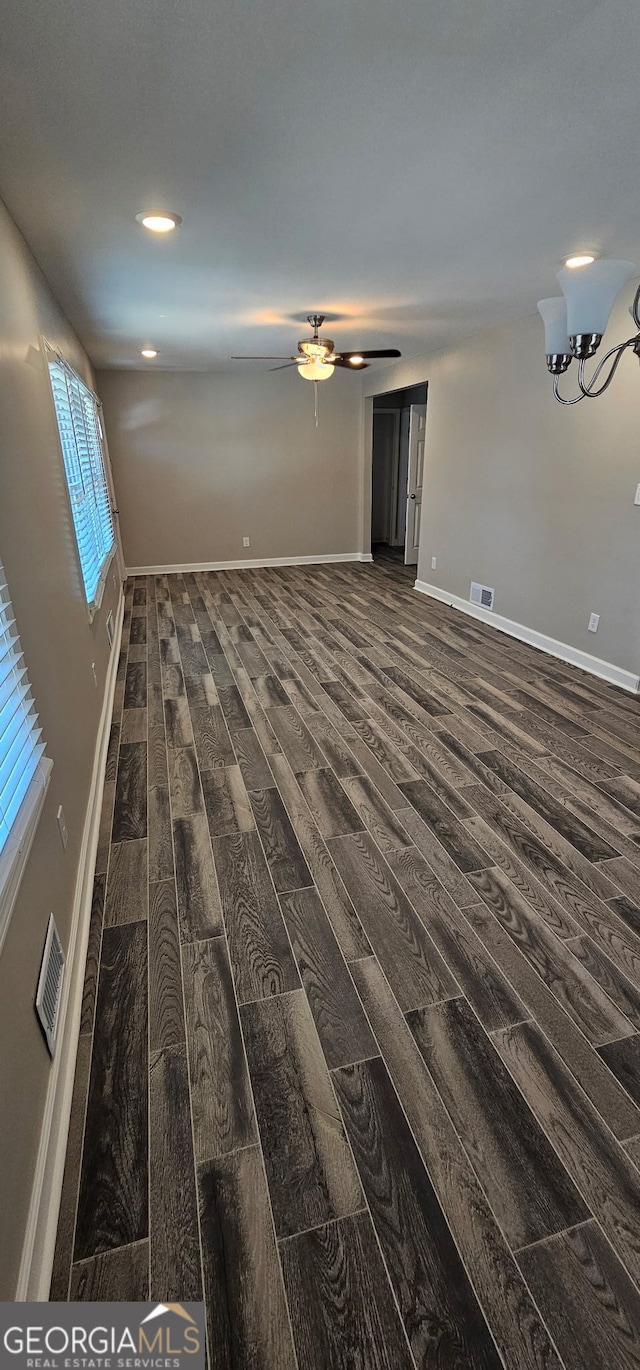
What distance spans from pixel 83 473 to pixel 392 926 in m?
3.31

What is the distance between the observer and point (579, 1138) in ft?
4.51

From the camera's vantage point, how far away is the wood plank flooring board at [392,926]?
176cm

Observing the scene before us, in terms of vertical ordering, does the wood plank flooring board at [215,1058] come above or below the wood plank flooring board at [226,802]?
below

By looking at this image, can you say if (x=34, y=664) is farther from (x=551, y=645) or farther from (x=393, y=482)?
(x=393, y=482)

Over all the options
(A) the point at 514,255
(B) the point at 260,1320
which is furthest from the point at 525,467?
(B) the point at 260,1320

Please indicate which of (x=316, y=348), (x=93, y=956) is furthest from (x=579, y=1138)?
(x=316, y=348)

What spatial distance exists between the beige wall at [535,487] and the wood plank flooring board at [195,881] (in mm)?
3006

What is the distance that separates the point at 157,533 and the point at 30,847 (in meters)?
6.65

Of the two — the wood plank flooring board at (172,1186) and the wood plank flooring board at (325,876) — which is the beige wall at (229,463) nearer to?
the wood plank flooring board at (325,876)

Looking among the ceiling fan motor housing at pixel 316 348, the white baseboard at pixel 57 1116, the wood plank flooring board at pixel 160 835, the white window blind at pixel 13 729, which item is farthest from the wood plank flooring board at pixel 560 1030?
the ceiling fan motor housing at pixel 316 348

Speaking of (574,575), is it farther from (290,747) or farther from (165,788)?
(165,788)

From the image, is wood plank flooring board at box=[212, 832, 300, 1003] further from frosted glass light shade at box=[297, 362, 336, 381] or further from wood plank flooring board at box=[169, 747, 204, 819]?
frosted glass light shade at box=[297, 362, 336, 381]

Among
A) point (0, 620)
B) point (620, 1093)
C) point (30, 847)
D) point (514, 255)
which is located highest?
point (514, 255)

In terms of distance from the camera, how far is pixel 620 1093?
4.84ft
